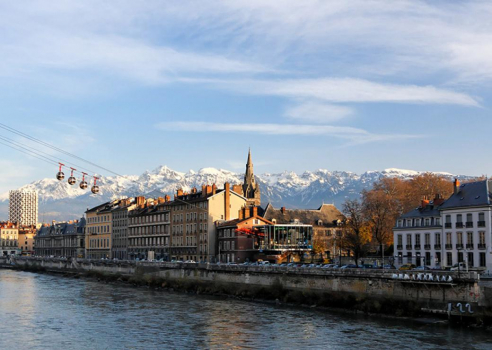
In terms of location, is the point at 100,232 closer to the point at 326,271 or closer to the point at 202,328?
the point at 326,271

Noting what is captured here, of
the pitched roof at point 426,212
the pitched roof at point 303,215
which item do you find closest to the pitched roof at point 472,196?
the pitched roof at point 426,212

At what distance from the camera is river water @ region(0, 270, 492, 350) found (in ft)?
133

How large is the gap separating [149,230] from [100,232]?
29293mm

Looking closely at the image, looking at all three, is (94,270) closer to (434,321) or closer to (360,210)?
(360,210)

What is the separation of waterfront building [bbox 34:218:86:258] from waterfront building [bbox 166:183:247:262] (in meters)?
50.8

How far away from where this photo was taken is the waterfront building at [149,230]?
124188mm

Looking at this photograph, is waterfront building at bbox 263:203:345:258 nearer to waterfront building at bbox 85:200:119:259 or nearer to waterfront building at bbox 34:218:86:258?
waterfront building at bbox 85:200:119:259

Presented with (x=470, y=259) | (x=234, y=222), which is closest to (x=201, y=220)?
(x=234, y=222)

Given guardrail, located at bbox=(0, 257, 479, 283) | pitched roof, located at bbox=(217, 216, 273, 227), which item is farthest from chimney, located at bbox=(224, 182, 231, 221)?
guardrail, located at bbox=(0, 257, 479, 283)

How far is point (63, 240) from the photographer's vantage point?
173625mm

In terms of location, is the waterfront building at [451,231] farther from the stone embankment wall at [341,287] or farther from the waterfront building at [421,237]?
the stone embankment wall at [341,287]

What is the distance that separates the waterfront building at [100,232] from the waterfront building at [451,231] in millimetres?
84174

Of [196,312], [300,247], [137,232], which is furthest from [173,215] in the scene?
[196,312]

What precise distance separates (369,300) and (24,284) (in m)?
57.0
